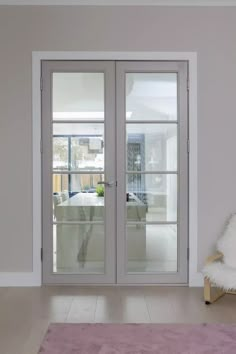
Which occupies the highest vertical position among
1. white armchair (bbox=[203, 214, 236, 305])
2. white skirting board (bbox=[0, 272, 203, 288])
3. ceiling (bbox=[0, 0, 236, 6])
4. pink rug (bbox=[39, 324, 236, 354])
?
ceiling (bbox=[0, 0, 236, 6])

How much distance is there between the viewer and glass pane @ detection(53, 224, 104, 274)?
4.20 meters

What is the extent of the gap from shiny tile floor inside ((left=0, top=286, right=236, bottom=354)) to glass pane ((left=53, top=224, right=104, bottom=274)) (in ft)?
0.72

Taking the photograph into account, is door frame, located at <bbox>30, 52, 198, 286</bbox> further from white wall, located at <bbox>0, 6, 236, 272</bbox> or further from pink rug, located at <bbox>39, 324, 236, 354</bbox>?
pink rug, located at <bbox>39, 324, 236, 354</bbox>

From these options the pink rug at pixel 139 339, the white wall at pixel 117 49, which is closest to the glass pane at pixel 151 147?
the white wall at pixel 117 49

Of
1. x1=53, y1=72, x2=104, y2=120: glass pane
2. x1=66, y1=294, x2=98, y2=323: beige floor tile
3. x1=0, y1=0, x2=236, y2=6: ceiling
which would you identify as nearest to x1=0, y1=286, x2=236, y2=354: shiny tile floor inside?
x1=66, y1=294, x2=98, y2=323: beige floor tile

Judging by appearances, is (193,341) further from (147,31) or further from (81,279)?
(147,31)

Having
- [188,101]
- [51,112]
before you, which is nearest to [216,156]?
[188,101]

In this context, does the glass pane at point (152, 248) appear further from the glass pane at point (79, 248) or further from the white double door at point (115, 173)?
the glass pane at point (79, 248)

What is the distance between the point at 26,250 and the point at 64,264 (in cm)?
42

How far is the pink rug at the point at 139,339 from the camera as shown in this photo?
8.59ft

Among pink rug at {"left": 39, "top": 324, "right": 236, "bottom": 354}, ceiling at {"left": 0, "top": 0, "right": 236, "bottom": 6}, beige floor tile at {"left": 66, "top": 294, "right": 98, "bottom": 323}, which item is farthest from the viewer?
ceiling at {"left": 0, "top": 0, "right": 236, "bottom": 6}

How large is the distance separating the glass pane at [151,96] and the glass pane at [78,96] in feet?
0.98

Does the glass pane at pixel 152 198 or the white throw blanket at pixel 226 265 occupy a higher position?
the glass pane at pixel 152 198

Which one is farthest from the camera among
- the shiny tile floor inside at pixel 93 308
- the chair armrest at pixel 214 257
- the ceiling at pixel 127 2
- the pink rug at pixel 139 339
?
the ceiling at pixel 127 2
